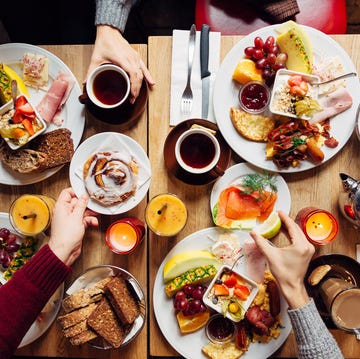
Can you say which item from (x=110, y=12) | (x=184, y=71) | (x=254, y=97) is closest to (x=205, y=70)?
(x=184, y=71)

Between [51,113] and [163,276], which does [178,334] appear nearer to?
[163,276]

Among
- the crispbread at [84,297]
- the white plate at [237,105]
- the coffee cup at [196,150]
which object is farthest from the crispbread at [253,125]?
the crispbread at [84,297]

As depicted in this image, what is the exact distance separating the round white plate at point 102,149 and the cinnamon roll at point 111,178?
0.02 m

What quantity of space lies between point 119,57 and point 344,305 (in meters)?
1.24

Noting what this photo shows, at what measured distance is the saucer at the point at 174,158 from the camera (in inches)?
63.8

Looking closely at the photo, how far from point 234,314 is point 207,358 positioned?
0.74 ft

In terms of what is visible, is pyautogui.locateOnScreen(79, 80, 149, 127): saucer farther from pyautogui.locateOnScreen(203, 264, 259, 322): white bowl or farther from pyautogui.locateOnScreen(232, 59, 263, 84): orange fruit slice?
pyautogui.locateOnScreen(203, 264, 259, 322): white bowl

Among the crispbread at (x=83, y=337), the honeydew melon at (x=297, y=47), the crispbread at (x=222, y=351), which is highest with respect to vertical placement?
the honeydew melon at (x=297, y=47)

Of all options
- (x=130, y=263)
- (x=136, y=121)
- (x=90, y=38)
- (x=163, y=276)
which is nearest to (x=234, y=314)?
(x=163, y=276)

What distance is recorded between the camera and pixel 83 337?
1552 millimetres

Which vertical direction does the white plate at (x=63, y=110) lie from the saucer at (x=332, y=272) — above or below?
above

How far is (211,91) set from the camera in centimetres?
167

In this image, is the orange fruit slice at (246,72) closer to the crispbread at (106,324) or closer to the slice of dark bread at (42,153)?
the slice of dark bread at (42,153)

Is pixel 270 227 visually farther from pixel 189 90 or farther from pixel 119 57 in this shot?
pixel 119 57
